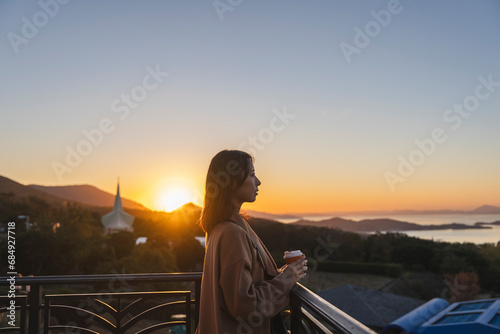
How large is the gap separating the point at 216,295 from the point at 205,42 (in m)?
5.33

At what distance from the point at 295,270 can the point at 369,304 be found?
28.1 meters

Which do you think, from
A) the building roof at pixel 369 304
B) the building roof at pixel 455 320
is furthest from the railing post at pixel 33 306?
the building roof at pixel 369 304

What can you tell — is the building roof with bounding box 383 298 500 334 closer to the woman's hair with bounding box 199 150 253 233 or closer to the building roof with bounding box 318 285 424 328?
the building roof with bounding box 318 285 424 328

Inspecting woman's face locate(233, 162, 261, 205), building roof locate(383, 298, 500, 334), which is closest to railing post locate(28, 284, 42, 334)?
woman's face locate(233, 162, 261, 205)

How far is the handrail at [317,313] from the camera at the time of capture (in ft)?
3.35

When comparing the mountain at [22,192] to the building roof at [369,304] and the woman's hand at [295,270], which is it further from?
the woman's hand at [295,270]

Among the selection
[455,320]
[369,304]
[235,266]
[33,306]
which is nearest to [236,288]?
[235,266]

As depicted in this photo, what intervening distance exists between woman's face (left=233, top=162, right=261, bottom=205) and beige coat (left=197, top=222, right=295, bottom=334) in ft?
0.33

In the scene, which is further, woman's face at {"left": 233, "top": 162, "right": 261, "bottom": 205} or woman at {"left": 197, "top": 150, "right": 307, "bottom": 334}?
woman's face at {"left": 233, "top": 162, "right": 261, "bottom": 205}

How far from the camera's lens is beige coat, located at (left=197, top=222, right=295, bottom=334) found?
136cm

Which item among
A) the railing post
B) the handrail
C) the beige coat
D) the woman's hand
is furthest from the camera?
the railing post

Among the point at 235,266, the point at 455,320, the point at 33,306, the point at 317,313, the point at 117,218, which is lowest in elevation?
the point at 455,320

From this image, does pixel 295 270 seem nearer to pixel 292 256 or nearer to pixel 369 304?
pixel 292 256

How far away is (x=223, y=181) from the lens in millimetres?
1531
